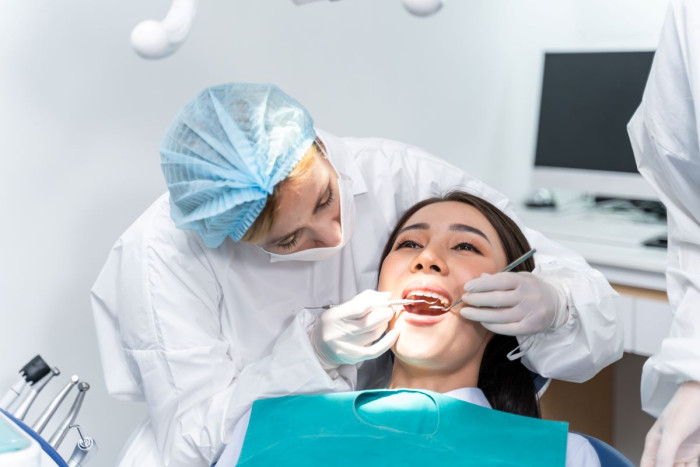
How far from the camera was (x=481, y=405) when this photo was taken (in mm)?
1438

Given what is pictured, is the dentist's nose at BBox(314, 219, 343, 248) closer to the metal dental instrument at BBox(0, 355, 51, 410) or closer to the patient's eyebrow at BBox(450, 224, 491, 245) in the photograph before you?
the patient's eyebrow at BBox(450, 224, 491, 245)

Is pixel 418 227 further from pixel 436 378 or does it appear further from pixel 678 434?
pixel 678 434

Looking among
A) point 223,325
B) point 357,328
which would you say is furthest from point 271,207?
point 223,325

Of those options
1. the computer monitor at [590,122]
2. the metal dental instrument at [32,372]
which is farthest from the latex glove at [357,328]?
the computer monitor at [590,122]

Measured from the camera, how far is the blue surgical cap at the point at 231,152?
1.25 metres

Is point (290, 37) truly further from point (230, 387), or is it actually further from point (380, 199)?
point (230, 387)

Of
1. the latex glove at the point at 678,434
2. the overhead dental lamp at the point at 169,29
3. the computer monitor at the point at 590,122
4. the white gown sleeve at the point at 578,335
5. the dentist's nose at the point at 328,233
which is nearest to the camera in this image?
the latex glove at the point at 678,434

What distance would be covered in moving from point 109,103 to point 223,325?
616mm

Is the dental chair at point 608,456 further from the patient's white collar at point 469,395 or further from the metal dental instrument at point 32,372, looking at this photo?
the metal dental instrument at point 32,372

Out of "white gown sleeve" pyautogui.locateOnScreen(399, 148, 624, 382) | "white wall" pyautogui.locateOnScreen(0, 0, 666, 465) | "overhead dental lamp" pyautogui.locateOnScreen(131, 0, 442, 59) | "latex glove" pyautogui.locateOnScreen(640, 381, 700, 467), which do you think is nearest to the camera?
"latex glove" pyautogui.locateOnScreen(640, 381, 700, 467)

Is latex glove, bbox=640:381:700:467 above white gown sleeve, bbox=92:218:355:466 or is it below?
below

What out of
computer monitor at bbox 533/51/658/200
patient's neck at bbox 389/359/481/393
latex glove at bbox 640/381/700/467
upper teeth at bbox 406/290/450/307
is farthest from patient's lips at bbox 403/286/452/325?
computer monitor at bbox 533/51/658/200

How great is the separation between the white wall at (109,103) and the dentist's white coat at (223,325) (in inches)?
9.8

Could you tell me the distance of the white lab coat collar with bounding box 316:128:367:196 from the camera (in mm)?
1562
